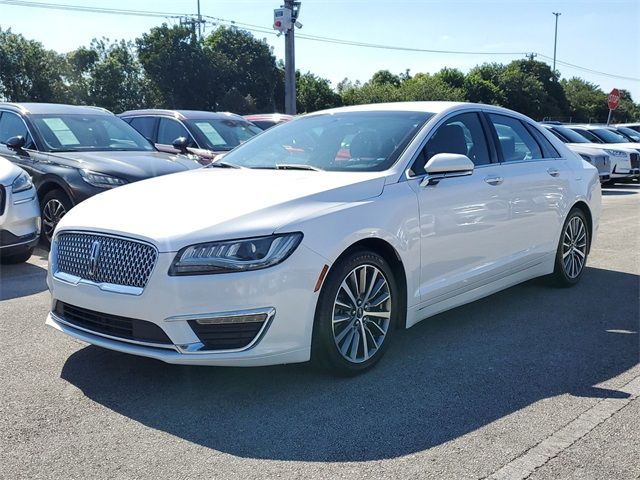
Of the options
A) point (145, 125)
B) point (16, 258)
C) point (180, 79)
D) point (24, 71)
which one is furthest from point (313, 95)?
point (16, 258)

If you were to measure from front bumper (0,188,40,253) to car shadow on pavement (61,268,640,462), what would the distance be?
9.31 ft

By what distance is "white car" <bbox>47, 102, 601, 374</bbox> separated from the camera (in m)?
3.68

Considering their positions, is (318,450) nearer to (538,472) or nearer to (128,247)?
(538,472)

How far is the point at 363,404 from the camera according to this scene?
150 inches

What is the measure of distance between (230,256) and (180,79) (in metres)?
53.1

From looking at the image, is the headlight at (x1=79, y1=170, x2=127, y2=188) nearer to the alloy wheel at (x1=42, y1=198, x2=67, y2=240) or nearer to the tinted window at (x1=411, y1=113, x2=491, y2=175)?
the alloy wheel at (x1=42, y1=198, x2=67, y2=240)

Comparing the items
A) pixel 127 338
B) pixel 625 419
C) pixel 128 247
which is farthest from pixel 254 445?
pixel 625 419

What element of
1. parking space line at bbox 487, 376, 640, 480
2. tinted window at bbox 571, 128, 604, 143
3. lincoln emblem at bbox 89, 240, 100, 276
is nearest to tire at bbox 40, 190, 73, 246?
lincoln emblem at bbox 89, 240, 100, 276

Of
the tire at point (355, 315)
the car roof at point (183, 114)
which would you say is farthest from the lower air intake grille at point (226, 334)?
the car roof at point (183, 114)

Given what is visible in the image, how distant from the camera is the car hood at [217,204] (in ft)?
12.3

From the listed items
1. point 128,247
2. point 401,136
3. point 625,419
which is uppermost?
point 401,136

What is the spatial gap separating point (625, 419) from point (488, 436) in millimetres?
815

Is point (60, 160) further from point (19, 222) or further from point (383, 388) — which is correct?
point (383, 388)

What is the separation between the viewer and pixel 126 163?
8.16 m
